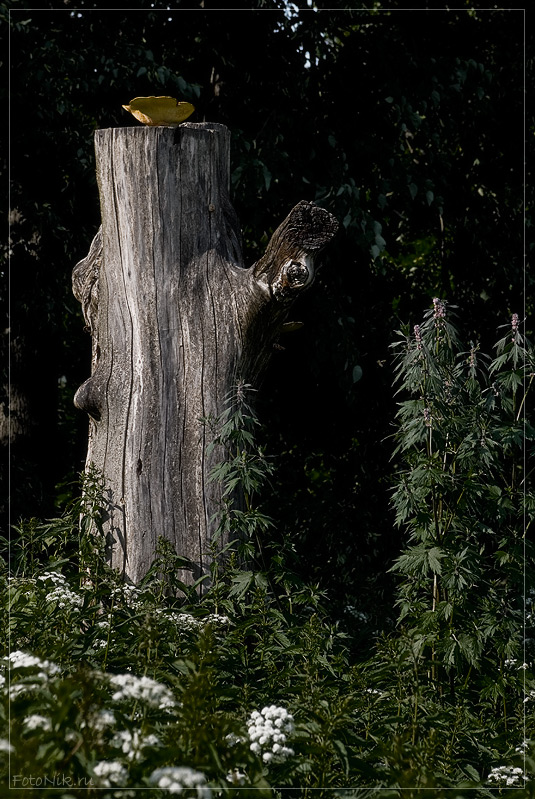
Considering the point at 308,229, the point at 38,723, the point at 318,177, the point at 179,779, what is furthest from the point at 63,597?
the point at 318,177

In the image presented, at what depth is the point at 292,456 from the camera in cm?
842

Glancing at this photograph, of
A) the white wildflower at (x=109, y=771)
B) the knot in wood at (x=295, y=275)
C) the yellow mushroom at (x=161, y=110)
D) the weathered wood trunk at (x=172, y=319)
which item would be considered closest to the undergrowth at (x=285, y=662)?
the white wildflower at (x=109, y=771)

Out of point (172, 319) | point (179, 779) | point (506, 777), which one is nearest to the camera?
A: point (179, 779)

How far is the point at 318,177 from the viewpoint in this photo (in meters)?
7.41

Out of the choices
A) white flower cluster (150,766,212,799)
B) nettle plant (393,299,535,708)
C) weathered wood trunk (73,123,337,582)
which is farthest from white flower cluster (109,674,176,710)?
weathered wood trunk (73,123,337,582)

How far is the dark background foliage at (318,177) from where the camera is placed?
23.7 ft

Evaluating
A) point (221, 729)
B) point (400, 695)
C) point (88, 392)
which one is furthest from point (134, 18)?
point (221, 729)

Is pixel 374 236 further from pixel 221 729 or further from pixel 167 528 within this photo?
pixel 221 729

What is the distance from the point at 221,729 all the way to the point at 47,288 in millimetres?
5625

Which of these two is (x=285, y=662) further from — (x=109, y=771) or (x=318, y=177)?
(x=318, y=177)

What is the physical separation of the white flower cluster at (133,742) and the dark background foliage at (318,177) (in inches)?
174

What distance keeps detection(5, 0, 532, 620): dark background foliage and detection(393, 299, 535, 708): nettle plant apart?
7.80ft

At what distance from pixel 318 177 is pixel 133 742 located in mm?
5485

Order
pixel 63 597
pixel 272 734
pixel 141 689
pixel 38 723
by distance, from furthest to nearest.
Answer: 1. pixel 63 597
2. pixel 272 734
3. pixel 141 689
4. pixel 38 723
